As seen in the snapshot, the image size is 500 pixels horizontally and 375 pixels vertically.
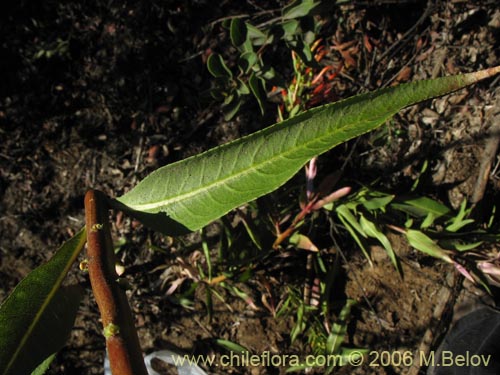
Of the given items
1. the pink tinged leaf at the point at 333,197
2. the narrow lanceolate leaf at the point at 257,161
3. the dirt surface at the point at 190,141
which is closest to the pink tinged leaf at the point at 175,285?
the dirt surface at the point at 190,141

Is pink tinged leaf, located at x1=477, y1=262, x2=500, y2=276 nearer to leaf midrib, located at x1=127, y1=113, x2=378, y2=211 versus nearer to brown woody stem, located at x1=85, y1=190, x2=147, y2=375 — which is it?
leaf midrib, located at x1=127, y1=113, x2=378, y2=211

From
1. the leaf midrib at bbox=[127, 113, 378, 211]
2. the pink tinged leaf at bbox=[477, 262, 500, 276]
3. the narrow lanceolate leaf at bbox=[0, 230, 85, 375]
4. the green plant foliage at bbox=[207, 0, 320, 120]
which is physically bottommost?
the pink tinged leaf at bbox=[477, 262, 500, 276]

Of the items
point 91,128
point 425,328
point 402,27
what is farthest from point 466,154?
point 91,128

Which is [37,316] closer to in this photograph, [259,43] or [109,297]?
[109,297]

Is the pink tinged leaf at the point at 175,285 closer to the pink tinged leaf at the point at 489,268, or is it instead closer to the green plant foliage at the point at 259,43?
the green plant foliage at the point at 259,43

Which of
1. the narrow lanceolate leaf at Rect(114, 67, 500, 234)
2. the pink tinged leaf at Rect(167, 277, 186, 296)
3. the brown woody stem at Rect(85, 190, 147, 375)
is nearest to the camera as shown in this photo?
the brown woody stem at Rect(85, 190, 147, 375)

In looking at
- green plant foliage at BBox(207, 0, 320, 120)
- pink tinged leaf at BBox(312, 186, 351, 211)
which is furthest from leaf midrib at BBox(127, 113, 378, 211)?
pink tinged leaf at BBox(312, 186, 351, 211)
